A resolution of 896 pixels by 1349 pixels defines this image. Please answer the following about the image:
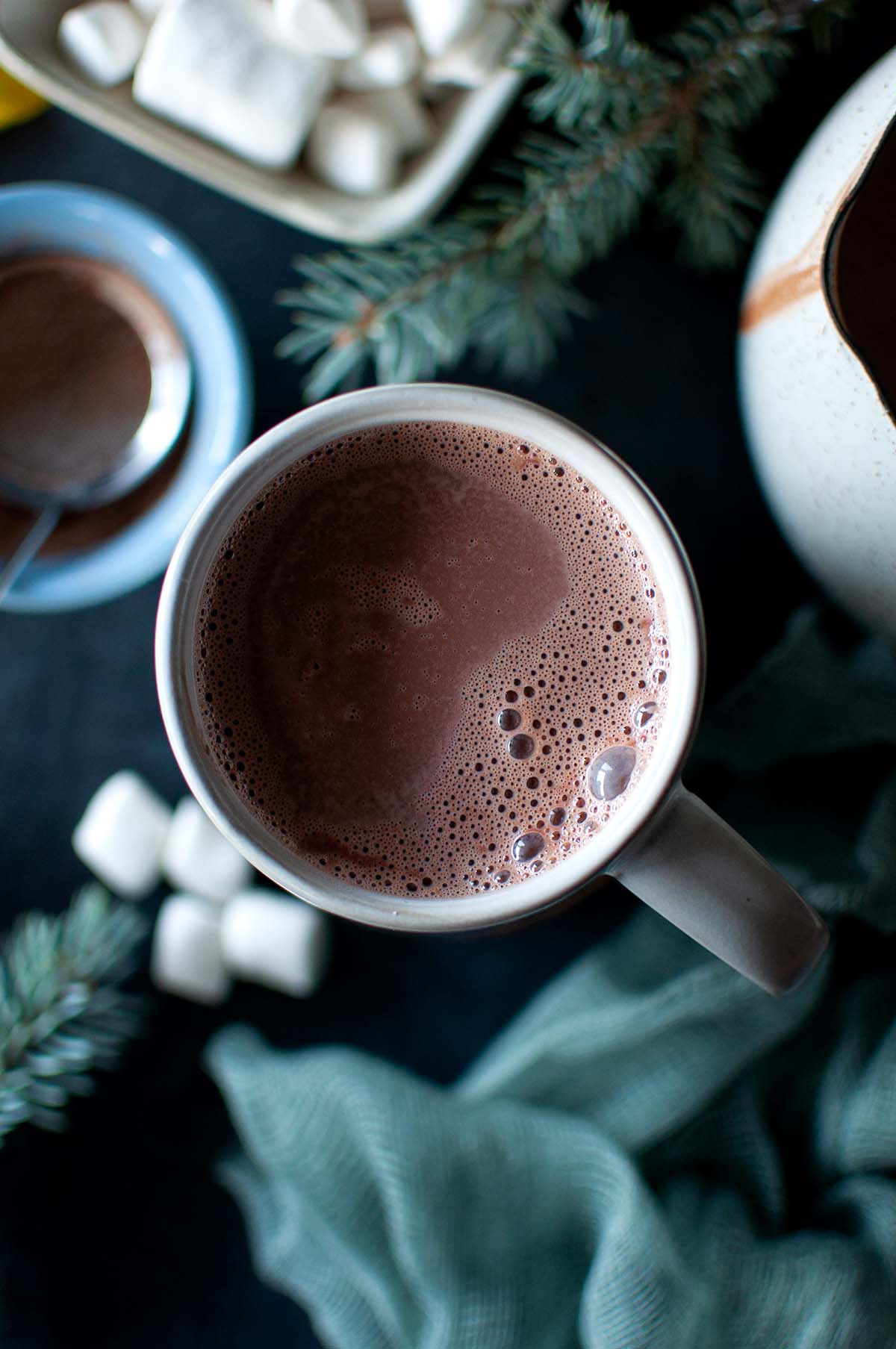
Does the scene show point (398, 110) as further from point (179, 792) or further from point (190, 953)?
point (190, 953)

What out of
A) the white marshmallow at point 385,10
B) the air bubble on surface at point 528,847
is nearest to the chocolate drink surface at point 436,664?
the air bubble on surface at point 528,847

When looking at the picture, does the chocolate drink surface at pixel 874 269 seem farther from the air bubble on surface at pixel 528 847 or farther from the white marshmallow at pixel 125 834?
the white marshmallow at pixel 125 834

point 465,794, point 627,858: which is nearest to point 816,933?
point 627,858

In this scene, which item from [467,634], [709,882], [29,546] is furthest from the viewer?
[29,546]

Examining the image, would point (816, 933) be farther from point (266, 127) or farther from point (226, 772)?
point (266, 127)

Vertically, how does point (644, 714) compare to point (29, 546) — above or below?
above

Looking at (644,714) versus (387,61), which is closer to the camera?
(644,714)

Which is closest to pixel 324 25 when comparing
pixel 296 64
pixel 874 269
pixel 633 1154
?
pixel 296 64
